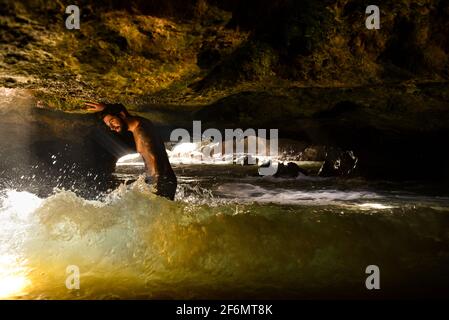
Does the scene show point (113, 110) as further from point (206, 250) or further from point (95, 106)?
point (206, 250)

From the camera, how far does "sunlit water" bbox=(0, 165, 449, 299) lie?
3.29 meters

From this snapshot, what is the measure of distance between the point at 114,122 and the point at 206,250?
286 centimetres

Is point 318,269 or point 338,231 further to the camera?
point 338,231

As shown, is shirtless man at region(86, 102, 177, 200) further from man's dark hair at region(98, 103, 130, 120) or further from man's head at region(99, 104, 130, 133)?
man's dark hair at region(98, 103, 130, 120)

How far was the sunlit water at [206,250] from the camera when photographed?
3.29 meters

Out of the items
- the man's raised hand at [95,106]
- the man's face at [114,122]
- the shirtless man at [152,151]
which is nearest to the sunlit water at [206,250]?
the shirtless man at [152,151]

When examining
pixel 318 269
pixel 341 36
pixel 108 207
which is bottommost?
pixel 318 269

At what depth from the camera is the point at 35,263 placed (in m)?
3.80

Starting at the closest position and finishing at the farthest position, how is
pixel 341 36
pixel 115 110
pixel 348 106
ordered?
pixel 341 36, pixel 115 110, pixel 348 106

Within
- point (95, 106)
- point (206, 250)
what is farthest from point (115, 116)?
point (206, 250)

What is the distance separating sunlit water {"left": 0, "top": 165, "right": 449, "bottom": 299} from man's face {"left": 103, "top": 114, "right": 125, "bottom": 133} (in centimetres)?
120
